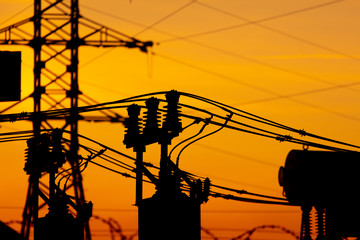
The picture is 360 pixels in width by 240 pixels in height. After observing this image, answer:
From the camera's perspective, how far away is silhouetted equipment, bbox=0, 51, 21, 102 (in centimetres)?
3897

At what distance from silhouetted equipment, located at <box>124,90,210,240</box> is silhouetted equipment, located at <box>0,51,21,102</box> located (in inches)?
683

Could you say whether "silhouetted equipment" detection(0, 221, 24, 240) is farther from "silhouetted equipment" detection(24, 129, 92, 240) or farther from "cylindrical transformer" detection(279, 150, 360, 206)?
"cylindrical transformer" detection(279, 150, 360, 206)

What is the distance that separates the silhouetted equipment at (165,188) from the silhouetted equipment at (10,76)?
1734 cm

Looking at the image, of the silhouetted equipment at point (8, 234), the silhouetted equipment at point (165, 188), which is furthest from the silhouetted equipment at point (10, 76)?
the silhouetted equipment at point (165, 188)

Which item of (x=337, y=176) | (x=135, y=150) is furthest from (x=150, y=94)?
(x=337, y=176)

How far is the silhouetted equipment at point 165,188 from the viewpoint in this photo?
20016 mm

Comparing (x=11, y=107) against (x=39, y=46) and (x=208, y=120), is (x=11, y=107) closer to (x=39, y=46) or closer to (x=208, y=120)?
(x=39, y=46)

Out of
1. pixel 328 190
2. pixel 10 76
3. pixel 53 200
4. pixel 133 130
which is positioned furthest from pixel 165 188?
pixel 10 76

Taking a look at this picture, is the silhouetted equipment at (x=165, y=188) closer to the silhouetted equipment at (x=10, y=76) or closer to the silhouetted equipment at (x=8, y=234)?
the silhouetted equipment at (x=8, y=234)

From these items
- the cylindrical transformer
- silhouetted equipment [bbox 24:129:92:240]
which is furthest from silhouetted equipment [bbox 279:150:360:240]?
silhouetted equipment [bbox 24:129:92:240]

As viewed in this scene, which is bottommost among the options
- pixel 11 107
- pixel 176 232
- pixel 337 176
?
pixel 176 232

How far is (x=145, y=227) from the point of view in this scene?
20.2 meters

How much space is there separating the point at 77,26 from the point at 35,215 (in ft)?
47.1

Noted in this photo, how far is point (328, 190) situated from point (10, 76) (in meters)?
17.7
